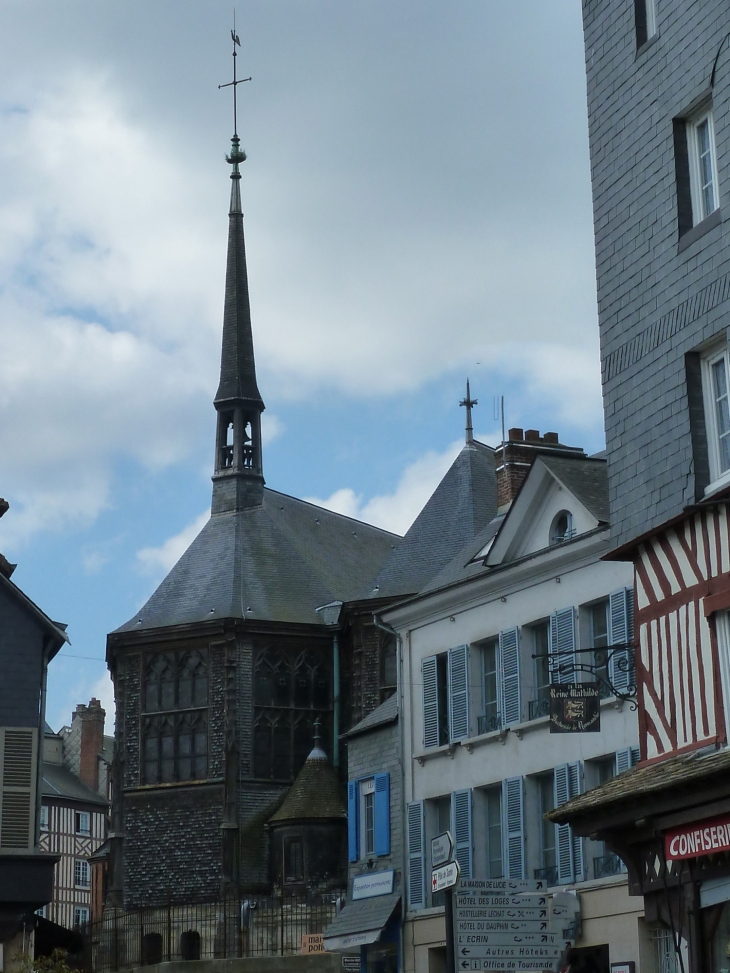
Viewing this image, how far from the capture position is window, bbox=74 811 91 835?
95.4 m

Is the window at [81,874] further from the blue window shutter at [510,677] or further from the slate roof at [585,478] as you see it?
the slate roof at [585,478]

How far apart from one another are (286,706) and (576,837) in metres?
22.2

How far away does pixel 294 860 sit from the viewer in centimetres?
4350

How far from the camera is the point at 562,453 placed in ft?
90.5

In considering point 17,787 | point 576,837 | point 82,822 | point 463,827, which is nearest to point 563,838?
point 576,837

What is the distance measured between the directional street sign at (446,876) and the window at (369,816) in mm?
17277

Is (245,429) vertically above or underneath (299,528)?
above

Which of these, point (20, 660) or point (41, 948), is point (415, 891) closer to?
point (20, 660)

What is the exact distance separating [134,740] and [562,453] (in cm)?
2262

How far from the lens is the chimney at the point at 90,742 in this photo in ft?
A: 319

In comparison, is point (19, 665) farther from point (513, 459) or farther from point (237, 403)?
point (237, 403)

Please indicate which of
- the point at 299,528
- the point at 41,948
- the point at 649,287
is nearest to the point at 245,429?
the point at 299,528

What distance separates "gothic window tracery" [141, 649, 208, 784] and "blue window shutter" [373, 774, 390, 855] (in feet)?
50.3

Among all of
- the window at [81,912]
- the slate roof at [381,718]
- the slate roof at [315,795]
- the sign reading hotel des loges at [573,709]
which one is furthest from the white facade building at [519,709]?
the window at [81,912]
